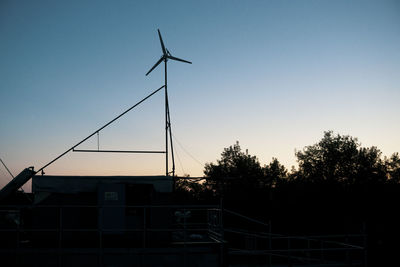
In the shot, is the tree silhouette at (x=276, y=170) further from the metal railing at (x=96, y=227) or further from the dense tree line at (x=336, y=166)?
the metal railing at (x=96, y=227)

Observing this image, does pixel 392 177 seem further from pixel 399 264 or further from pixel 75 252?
pixel 75 252

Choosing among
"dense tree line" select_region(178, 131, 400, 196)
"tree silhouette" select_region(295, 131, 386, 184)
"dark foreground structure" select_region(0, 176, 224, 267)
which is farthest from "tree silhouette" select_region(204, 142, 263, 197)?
"dark foreground structure" select_region(0, 176, 224, 267)

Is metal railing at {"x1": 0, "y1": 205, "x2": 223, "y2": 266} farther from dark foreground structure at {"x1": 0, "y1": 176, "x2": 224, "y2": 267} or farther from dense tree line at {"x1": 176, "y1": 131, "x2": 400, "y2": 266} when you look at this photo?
dense tree line at {"x1": 176, "y1": 131, "x2": 400, "y2": 266}

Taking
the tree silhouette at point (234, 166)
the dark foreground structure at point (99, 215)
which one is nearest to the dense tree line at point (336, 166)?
the tree silhouette at point (234, 166)

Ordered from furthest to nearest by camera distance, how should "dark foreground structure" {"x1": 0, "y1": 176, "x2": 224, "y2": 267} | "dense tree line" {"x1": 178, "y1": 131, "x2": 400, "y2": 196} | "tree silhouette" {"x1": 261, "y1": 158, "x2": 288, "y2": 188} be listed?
"tree silhouette" {"x1": 261, "y1": 158, "x2": 288, "y2": 188}, "dense tree line" {"x1": 178, "y1": 131, "x2": 400, "y2": 196}, "dark foreground structure" {"x1": 0, "y1": 176, "x2": 224, "y2": 267}

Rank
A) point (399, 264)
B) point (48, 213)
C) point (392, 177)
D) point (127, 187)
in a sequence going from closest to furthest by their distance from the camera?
point (48, 213) < point (127, 187) < point (399, 264) < point (392, 177)

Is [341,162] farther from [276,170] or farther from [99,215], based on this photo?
[99,215]

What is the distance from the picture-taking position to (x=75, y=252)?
11281 mm

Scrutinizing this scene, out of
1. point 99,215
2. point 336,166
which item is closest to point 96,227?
point 99,215

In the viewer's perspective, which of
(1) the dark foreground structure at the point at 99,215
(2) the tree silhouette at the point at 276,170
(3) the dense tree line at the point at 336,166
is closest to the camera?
(1) the dark foreground structure at the point at 99,215

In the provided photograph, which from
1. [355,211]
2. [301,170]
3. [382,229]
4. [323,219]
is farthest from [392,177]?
[382,229]

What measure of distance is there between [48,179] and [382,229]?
1594 cm

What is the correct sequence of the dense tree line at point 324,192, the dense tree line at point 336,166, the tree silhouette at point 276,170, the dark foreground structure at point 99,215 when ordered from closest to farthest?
the dark foreground structure at point 99,215 → the dense tree line at point 324,192 → the dense tree line at point 336,166 → the tree silhouette at point 276,170

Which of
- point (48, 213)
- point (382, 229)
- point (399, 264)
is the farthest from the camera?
point (382, 229)
